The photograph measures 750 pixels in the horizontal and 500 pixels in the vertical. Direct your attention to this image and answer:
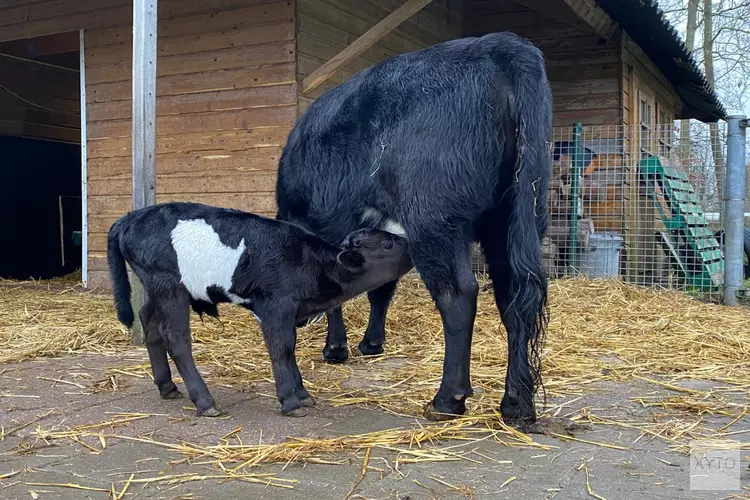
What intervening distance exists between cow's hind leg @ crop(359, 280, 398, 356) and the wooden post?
150cm

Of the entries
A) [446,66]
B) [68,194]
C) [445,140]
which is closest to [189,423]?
[445,140]

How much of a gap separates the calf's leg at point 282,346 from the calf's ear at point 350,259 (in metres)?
0.30

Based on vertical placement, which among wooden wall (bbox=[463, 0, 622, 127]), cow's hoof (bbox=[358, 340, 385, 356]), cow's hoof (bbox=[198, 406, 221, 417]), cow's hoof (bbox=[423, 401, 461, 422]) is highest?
wooden wall (bbox=[463, 0, 622, 127])

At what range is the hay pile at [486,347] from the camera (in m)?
3.60

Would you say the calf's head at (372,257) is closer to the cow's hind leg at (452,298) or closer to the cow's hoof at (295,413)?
the cow's hind leg at (452,298)

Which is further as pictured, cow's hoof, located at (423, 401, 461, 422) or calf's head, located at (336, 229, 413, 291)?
calf's head, located at (336, 229, 413, 291)

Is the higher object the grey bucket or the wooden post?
the wooden post

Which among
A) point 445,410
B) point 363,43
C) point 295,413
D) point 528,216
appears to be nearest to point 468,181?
point 528,216

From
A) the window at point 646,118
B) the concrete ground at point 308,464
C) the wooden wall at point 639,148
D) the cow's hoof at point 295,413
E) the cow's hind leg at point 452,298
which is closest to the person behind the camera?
the concrete ground at point 308,464

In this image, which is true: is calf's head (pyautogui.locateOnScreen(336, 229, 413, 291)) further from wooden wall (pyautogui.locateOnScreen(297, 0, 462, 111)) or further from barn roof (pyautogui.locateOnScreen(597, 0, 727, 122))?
barn roof (pyautogui.locateOnScreen(597, 0, 727, 122))

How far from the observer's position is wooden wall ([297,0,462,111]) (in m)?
6.89

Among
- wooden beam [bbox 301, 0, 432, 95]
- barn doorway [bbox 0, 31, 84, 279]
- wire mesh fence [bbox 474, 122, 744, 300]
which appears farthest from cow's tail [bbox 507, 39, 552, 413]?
barn doorway [bbox 0, 31, 84, 279]

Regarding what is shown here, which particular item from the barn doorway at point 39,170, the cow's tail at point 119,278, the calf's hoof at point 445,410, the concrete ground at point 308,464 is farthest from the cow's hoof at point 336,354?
the barn doorway at point 39,170

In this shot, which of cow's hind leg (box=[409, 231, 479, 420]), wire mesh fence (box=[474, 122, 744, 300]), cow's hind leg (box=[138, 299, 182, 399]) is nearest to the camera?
cow's hind leg (box=[409, 231, 479, 420])
